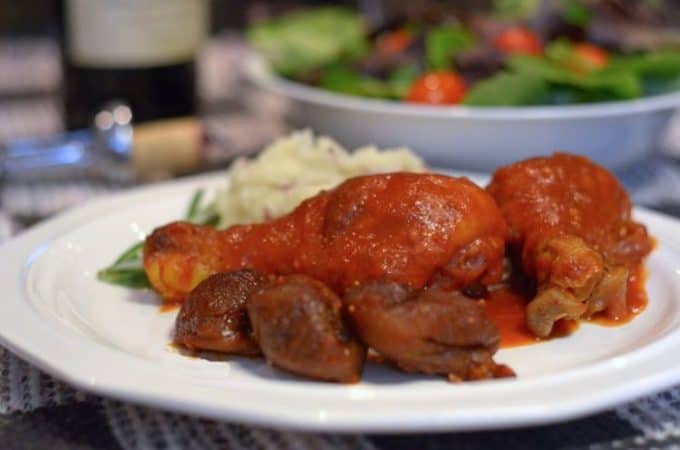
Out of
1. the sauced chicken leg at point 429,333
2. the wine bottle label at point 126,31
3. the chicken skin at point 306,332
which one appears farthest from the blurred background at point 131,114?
the sauced chicken leg at point 429,333

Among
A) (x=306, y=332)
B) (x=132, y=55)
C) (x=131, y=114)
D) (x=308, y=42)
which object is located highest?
(x=306, y=332)

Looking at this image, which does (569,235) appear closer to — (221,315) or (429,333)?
(429,333)

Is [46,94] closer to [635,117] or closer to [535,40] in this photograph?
[535,40]

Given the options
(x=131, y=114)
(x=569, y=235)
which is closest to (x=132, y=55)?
(x=131, y=114)

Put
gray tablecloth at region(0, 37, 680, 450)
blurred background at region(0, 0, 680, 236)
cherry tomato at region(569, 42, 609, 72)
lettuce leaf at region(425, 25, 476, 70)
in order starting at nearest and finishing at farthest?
gray tablecloth at region(0, 37, 680, 450), blurred background at region(0, 0, 680, 236), cherry tomato at region(569, 42, 609, 72), lettuce leaf at region(425, 25, 476, 70)

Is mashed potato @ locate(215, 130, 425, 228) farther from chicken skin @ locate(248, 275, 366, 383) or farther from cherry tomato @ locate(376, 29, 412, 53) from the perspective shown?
cherry tomato @ locate(376, 29, 412, 53)

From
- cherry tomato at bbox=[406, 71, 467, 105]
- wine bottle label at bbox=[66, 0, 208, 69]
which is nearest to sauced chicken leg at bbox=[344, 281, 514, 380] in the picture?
cherry tomato at bbox=[406, 71, 467, 105]
